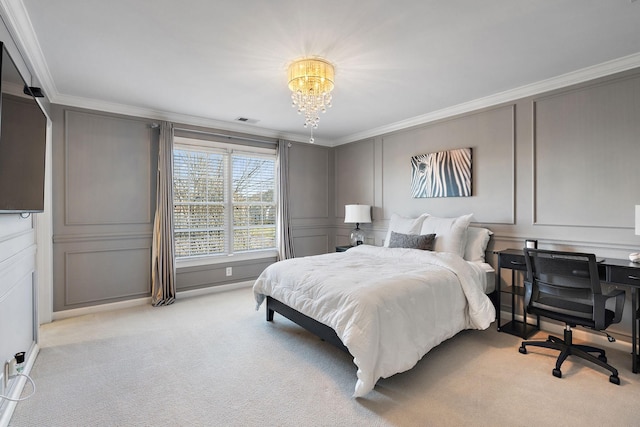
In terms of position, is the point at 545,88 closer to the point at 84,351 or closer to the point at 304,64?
the point at 304,64

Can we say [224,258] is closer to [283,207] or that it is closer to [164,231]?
[164,231]

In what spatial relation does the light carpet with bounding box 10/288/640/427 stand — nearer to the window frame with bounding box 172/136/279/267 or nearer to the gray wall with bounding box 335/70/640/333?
the gray wall with bounding box 335/70/640/333

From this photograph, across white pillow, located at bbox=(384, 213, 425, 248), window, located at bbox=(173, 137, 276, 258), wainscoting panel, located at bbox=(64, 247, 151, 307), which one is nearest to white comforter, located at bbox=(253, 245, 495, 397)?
white pillow, located at bbox=(384, 213, 425, 248)

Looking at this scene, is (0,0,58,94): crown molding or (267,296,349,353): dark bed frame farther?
(267,296,349,353): dark bed frame

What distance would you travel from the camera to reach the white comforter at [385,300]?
2084 mm

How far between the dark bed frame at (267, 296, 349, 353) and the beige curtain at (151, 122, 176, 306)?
166 cm

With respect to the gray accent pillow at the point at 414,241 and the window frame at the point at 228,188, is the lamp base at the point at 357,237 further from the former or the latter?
the window frame at the point at 228,188

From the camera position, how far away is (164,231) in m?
4.13

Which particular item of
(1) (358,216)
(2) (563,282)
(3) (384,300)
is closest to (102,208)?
(1) (358,216)

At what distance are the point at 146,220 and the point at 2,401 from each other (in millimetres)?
2570

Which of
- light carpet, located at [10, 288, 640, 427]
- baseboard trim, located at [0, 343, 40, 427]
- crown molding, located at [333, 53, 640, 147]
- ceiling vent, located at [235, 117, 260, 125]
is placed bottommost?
light carpet, located at [10, 288, 640, 427]

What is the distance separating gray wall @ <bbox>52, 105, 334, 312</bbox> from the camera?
359 cm

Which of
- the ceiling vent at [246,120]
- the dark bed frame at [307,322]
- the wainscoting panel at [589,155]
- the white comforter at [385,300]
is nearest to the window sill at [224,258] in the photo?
the white comforter at [385,300]

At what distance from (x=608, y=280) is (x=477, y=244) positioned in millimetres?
Answer: 1217
